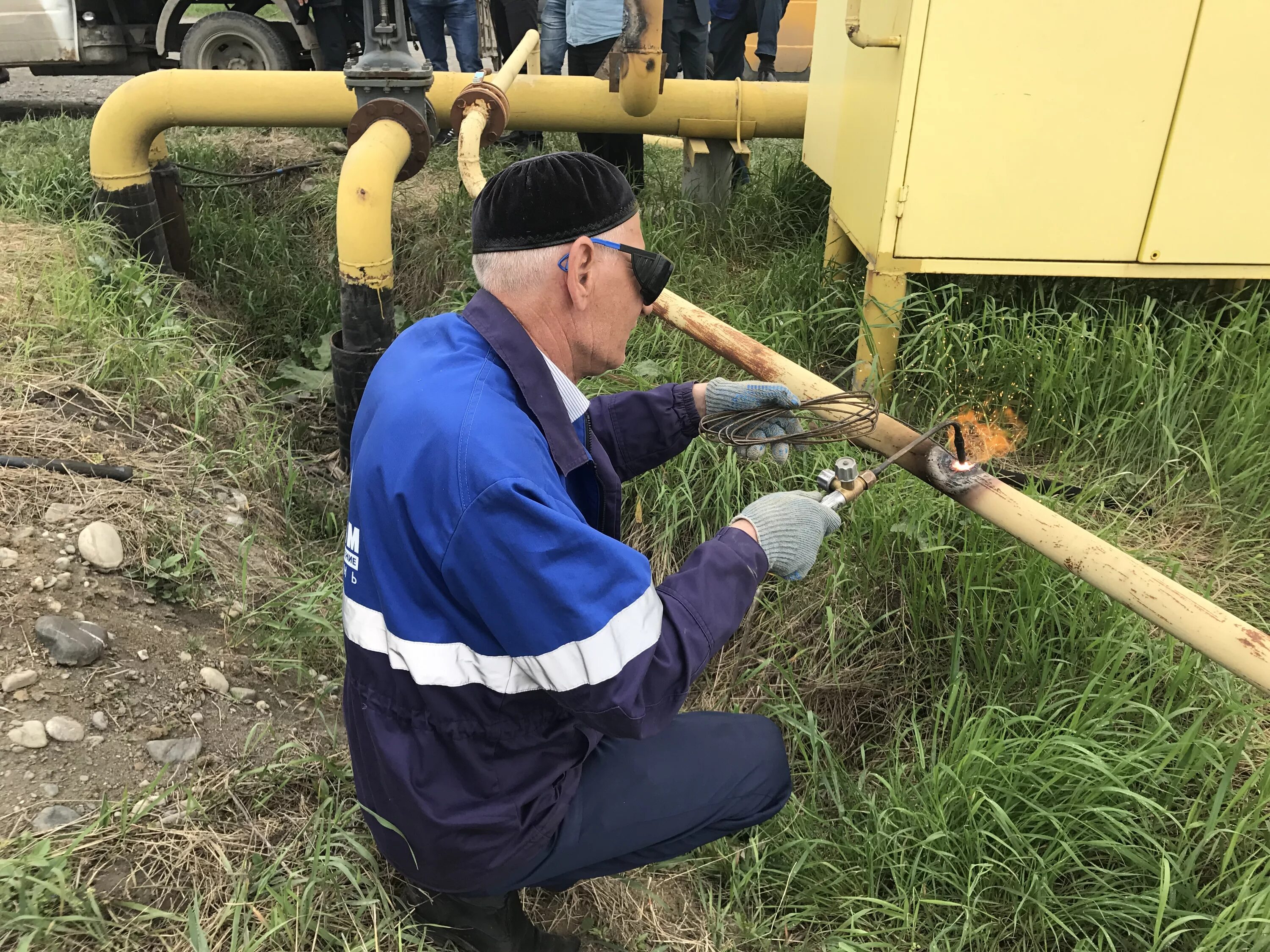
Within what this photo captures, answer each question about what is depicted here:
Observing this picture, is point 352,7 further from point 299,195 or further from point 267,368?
point 267,368

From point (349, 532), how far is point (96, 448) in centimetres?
168

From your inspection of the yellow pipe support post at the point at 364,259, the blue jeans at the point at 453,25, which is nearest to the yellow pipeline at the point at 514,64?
the yellow pipe support post at the point at 364,259

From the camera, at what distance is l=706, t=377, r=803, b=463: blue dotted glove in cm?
216

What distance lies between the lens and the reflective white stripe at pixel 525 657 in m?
1.45

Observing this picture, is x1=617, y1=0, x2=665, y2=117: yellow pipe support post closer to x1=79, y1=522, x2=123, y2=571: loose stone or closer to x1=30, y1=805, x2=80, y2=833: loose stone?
x1=79, y1=522, x2=123, y2=571: loose stone

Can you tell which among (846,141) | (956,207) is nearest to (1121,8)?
(956,207)

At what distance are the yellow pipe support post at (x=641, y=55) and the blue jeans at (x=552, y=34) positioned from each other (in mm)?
1291

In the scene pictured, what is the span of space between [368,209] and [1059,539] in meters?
2.41

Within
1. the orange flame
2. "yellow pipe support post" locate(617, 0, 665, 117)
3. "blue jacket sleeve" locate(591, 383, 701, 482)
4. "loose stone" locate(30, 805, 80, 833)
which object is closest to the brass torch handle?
"blue jacket sleeve" locate(591, 383, 701, 482)

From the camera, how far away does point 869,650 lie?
8.43ft

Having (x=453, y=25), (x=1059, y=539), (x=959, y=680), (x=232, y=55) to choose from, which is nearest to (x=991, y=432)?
(x=959, y=680)

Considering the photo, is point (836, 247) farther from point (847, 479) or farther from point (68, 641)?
point (68, 641)

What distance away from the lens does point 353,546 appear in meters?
1.63

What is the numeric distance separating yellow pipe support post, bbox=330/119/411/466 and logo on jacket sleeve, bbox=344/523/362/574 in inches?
61.0
